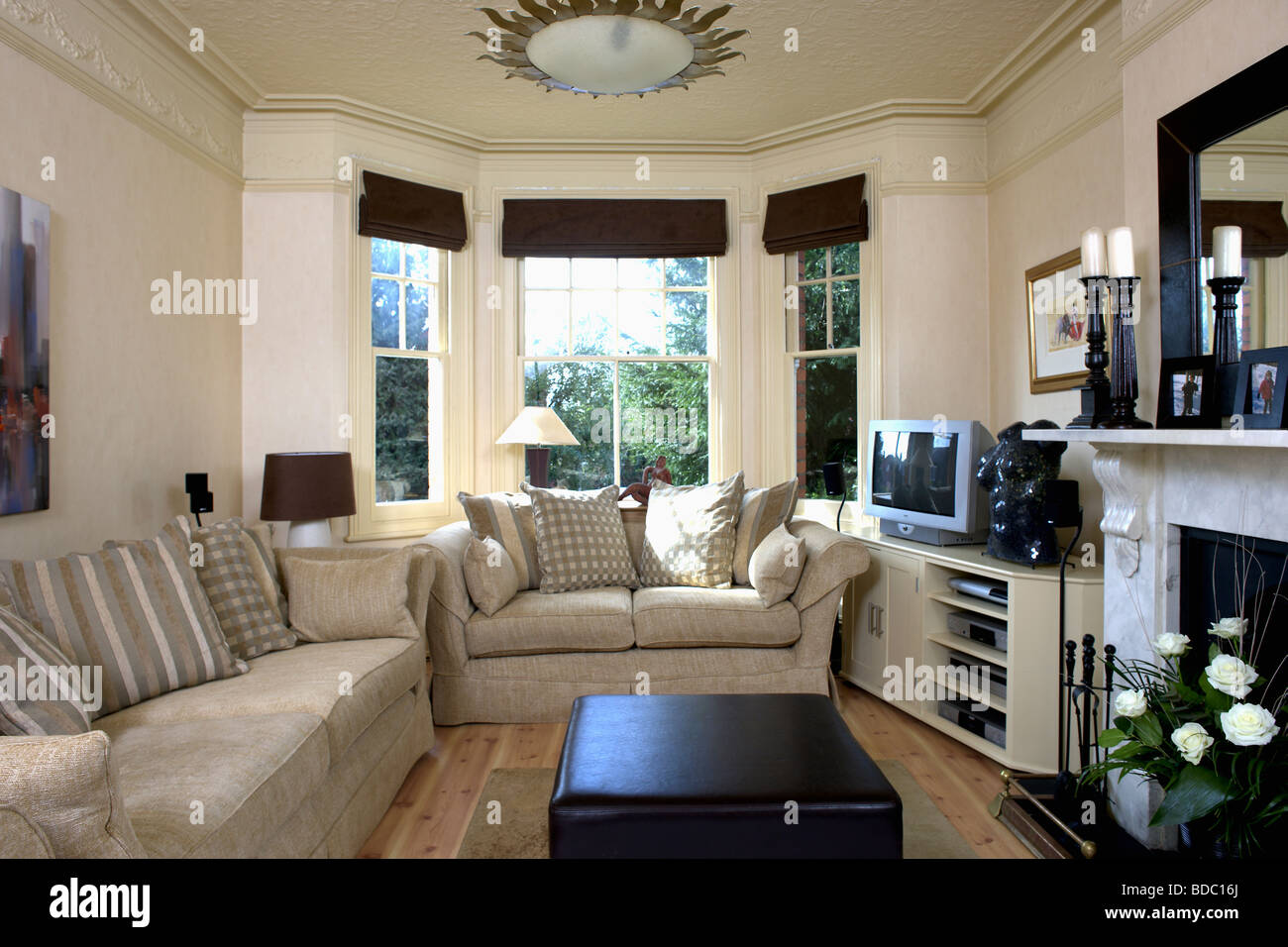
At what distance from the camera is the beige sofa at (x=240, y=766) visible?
3.81 feet

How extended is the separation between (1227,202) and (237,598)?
299cm

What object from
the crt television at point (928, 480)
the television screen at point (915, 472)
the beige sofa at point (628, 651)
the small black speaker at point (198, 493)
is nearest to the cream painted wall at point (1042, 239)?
the crt television at point (928, 480)

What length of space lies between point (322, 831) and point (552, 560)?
184 centimetres

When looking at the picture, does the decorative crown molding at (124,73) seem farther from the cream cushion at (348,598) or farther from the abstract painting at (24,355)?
the cream cushion at (348,598)

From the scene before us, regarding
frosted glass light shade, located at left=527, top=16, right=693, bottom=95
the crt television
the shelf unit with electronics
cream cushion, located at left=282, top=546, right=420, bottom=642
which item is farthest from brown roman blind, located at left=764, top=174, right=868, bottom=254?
cream cushion, located at left=282, top=546, right=420, bottom=642

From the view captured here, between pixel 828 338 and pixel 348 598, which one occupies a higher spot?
pixel 828 338

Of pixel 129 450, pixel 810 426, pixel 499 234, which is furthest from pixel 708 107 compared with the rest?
pixel 129 450

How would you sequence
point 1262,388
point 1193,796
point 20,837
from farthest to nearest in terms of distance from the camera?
point 1262,388 → point 1193,796 → point 20,837

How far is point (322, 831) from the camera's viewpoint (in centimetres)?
212

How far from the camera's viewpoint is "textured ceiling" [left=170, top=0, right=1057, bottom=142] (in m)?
3.47

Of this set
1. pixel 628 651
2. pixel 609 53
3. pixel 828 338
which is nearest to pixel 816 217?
pixel 828 338

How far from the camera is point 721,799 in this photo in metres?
1.83

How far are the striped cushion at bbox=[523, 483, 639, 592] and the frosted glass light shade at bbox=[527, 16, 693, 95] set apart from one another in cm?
177

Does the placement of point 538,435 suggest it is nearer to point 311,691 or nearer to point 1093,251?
point 311,691
